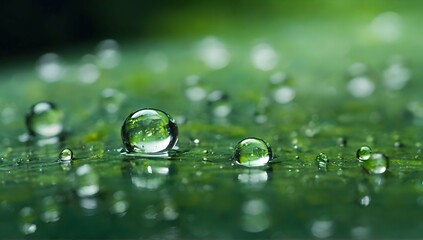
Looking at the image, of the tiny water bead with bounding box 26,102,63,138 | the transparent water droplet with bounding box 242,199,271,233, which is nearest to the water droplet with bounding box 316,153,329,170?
the transparent water droplet with bounding box 242,199,271,233

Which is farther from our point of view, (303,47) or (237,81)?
(303,47)

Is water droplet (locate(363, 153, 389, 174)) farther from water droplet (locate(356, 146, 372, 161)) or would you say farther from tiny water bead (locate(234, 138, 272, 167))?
tiny water bead (locate(234, 138, 272, 167))

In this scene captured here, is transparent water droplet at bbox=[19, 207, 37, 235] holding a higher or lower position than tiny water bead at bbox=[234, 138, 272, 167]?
lower

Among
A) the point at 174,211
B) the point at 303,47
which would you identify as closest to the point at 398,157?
the point at 174,211

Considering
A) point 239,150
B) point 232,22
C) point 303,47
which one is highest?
point 232,22

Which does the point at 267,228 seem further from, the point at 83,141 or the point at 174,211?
the point at 83,141

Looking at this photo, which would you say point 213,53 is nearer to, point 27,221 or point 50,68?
point 50,68

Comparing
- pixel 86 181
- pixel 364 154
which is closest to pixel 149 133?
pixel 86 181

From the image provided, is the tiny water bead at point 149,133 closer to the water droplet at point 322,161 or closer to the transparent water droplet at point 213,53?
the water droplet at point 322,161
